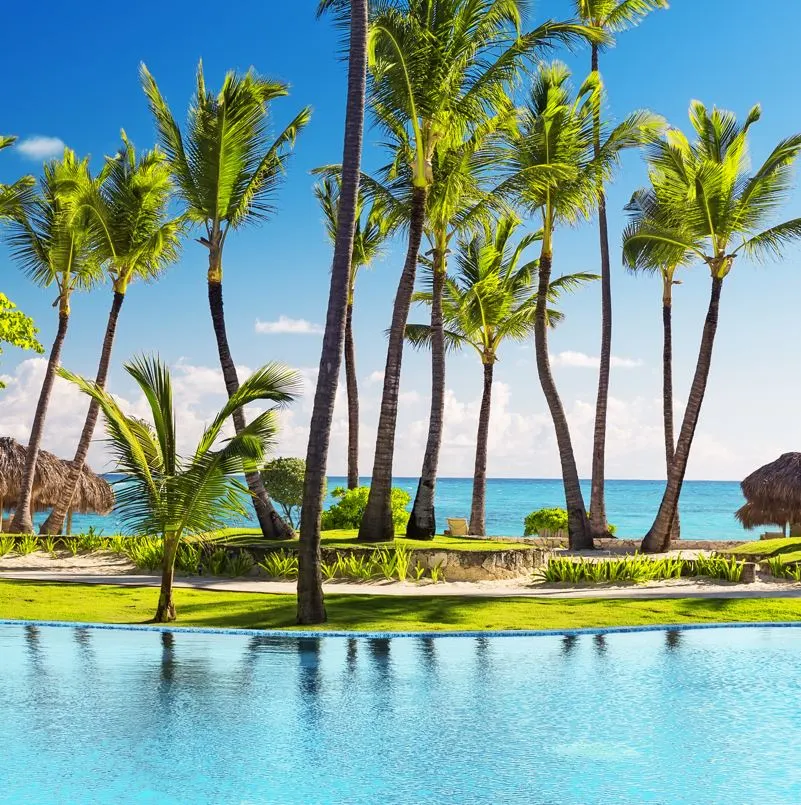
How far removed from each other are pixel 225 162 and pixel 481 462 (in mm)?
12864

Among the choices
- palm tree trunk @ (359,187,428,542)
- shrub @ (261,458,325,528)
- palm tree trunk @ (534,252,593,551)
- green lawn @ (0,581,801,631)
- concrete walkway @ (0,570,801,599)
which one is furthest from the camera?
shrub @ (261,458,325,528)

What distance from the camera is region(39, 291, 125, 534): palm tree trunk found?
23391mm

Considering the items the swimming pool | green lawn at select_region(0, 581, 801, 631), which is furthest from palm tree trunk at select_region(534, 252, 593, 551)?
the swimming pool

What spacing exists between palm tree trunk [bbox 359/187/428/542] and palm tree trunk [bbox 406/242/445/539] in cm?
87

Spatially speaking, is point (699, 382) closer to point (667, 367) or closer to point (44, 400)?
point (667, 367)

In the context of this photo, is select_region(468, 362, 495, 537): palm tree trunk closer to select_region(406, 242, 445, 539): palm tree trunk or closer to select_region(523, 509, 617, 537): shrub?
select_region(523, 509, 617, 537): shrub

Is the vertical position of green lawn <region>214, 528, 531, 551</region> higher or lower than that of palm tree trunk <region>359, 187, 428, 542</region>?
lower

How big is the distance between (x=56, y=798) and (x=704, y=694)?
5.77m

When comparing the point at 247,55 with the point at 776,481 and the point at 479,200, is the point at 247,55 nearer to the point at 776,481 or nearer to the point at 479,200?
the point at 479,200

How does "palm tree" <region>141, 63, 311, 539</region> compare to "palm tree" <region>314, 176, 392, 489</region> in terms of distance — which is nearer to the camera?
"palm tree" <region>141, 63, 311, 539</region>

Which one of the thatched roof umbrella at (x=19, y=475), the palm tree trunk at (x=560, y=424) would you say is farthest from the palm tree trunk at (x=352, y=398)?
the thatched roof umbrella at (x=19, y=475)

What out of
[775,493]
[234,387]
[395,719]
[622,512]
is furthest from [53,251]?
[622,512]

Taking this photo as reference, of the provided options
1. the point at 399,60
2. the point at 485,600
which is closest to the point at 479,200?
the point at 399,60

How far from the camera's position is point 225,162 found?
1873cm
